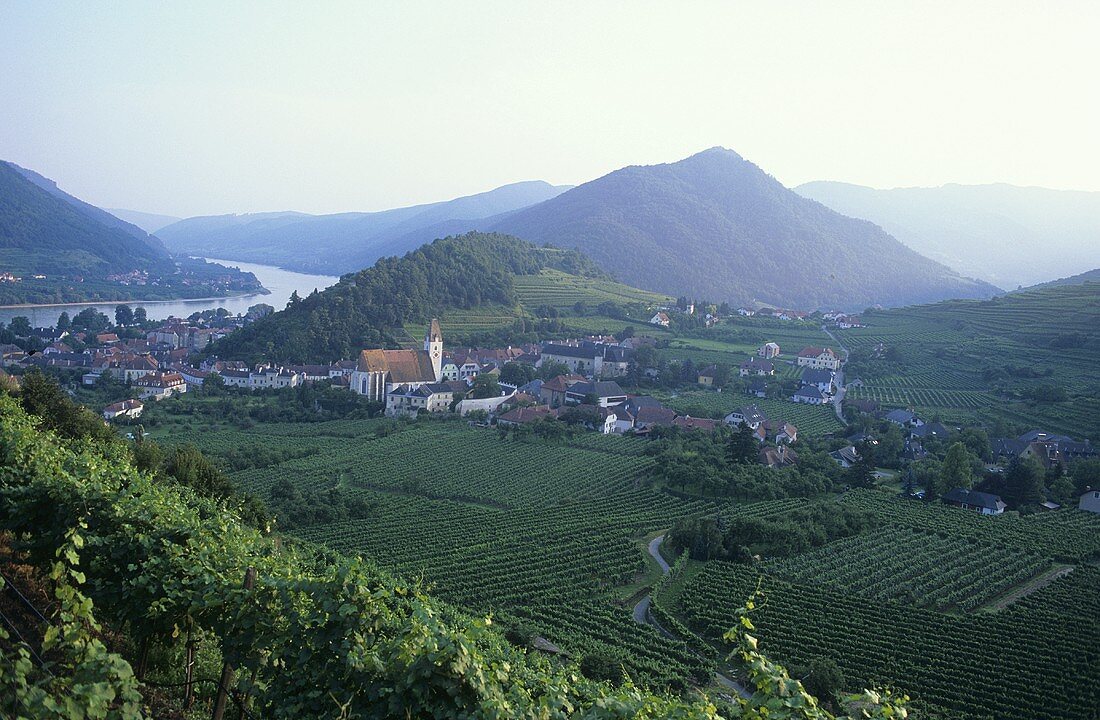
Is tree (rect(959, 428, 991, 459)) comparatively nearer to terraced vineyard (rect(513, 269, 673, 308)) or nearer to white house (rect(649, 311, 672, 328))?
white house (rect(649, 311, 672, 328))

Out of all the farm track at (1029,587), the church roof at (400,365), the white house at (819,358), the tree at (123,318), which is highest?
the tree at (123,318)

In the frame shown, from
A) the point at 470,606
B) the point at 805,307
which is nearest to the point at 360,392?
the point at 470,606

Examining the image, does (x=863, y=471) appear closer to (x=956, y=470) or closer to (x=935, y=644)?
(x=956, y=470)

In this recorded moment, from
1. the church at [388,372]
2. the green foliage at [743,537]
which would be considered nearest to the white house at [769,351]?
the church at [388,372]

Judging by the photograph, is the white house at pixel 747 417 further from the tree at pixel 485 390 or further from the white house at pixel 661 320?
the white house at pixel 661 320

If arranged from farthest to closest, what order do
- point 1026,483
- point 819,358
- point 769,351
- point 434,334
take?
1. point 769,351
2. point 819,358
3. point 434,334
4. point 1026,483

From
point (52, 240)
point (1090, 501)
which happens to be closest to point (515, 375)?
point (1090, 501)
